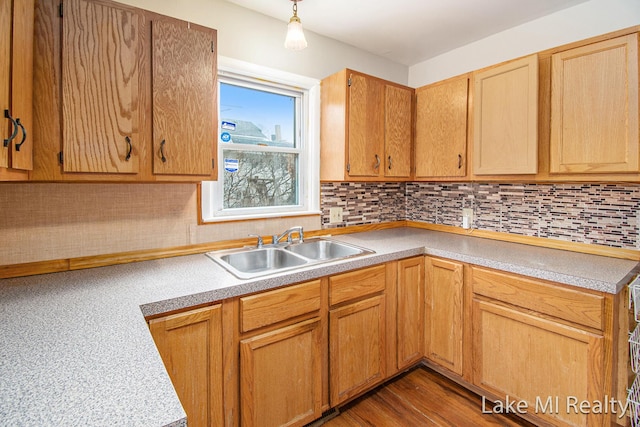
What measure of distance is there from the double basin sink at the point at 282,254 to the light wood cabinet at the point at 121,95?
1.70 feet

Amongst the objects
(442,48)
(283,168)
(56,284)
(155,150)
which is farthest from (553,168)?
(56,284)

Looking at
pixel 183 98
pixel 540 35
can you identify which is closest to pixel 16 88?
pixel 183 98

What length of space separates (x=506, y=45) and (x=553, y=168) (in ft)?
3.54

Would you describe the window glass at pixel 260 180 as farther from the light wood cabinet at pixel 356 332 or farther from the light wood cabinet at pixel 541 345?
the light wood cabinet at pixel 541 345

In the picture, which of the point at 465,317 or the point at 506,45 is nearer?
the point at 465,317

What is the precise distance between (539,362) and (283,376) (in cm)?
128

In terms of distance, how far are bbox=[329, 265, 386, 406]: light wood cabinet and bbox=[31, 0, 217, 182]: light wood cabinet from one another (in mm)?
961

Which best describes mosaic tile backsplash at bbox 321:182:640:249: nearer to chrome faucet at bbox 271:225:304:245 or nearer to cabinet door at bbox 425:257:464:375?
chrome faucet at bbox 271:225:304:245

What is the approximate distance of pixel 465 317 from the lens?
1922 millimetres

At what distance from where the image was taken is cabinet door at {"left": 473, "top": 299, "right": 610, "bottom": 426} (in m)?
1.46

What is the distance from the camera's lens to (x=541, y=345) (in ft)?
5.26

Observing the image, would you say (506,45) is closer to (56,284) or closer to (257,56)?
(257,56)

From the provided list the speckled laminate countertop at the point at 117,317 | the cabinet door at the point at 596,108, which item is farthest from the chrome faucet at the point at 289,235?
the cabinet door at the point at 596,108

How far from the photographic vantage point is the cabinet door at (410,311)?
2028 mm
